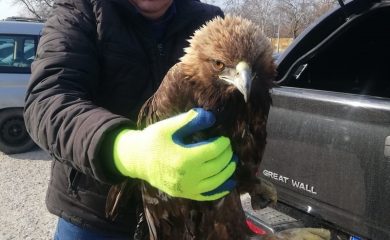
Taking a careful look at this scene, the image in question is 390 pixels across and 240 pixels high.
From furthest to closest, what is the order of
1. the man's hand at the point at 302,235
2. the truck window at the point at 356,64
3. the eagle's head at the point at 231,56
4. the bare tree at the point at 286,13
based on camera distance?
the bare tree at the point at 286,13 < the truck window at the point at 356,64 < the man's hand at the point at 302,235 < the eagle's head at the point at 231,56

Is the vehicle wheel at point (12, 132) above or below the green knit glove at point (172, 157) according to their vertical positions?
below

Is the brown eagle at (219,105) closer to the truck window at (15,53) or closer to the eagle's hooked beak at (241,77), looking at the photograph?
the eagle's hooked beak at (241,77)

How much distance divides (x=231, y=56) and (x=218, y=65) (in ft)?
0.29

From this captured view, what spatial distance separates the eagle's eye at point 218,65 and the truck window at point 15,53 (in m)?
8.13

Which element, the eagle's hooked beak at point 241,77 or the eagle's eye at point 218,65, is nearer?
the eagle's hooked beak at point 241,77

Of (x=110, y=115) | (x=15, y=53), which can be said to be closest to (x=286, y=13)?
(x=15, y=53)

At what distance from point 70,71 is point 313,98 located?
192 cm

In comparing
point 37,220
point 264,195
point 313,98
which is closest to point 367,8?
point 313,98

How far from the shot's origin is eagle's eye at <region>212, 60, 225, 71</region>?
2.17m

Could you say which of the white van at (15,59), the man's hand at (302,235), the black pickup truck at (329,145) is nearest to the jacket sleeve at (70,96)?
the man's hand at (302,235)

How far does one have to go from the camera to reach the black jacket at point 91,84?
181cm

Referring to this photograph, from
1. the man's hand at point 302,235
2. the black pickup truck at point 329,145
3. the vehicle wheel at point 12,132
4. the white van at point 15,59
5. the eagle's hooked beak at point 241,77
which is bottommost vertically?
the vehicle wheel at point 12,132

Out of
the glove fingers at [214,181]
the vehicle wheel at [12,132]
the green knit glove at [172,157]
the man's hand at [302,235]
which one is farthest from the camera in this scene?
the vehicle wheel at [12,132]

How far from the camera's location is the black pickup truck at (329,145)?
2850 mm
